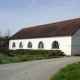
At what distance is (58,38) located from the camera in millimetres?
32719

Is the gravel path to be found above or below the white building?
below

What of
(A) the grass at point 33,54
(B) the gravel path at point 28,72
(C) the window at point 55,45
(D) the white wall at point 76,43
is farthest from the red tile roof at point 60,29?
(B) the gravel path at point 28,72

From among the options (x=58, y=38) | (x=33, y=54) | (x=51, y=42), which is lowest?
(x=33, y=54)

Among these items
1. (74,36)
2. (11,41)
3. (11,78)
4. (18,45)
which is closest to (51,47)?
(74,36)

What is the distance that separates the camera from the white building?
3103 cm

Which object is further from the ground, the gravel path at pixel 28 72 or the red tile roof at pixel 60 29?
the red tile roof at pixel 60 29

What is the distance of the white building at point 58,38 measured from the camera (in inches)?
1222

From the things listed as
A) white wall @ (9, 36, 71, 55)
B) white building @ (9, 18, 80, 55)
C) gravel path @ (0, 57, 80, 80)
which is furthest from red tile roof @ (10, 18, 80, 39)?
gravel path @ (0, 57, 80, 80)

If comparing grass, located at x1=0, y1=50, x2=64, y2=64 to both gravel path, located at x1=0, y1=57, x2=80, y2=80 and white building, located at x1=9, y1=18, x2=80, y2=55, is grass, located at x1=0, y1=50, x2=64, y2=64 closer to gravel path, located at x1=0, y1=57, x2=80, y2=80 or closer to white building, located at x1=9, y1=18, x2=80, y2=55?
white building, located at x1=9, y1=18, x2=80, y2=55

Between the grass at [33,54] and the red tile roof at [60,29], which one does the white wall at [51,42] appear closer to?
the red tile roof at [60,29]

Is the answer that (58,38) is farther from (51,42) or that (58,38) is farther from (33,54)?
(33,54)

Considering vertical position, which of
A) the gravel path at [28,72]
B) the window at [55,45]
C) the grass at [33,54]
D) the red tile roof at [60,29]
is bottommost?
the gravel path at [28,72]

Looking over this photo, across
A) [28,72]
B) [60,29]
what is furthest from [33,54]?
[28,72]

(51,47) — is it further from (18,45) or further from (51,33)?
(18,45)
